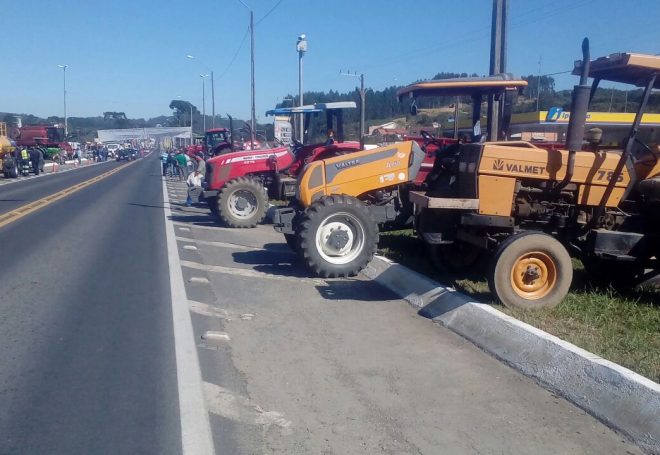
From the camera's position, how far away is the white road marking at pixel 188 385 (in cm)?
466

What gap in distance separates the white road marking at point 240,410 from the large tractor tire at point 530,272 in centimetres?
315

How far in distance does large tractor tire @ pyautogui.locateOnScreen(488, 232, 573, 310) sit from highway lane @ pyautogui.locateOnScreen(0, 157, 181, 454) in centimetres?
343

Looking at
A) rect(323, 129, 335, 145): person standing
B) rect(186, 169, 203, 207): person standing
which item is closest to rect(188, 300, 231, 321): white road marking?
rect(323, 129, 335, 145): person standing

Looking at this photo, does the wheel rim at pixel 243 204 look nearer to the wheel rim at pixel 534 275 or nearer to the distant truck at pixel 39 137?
the wheel rim at pixel 534 275

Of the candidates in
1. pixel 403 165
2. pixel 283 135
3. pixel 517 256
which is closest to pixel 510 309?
pixel 517 256

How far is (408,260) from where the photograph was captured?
34.9 feet

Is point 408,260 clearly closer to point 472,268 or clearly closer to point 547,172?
point 472,268

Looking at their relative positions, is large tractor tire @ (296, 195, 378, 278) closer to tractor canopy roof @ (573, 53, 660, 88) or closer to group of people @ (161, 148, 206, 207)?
tractor canopy roof @ (573, 53, 660, 88)

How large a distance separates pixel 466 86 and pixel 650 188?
282 centimetres

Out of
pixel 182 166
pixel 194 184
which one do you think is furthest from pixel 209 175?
pixel 182 166

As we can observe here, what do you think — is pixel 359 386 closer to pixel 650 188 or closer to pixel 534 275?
pixel 534 275

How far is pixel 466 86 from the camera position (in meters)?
9.23

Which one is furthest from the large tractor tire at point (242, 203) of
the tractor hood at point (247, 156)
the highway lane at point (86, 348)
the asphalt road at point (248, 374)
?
the asphalt road at point (248, 374)

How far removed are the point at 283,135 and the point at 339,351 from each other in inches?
1129
